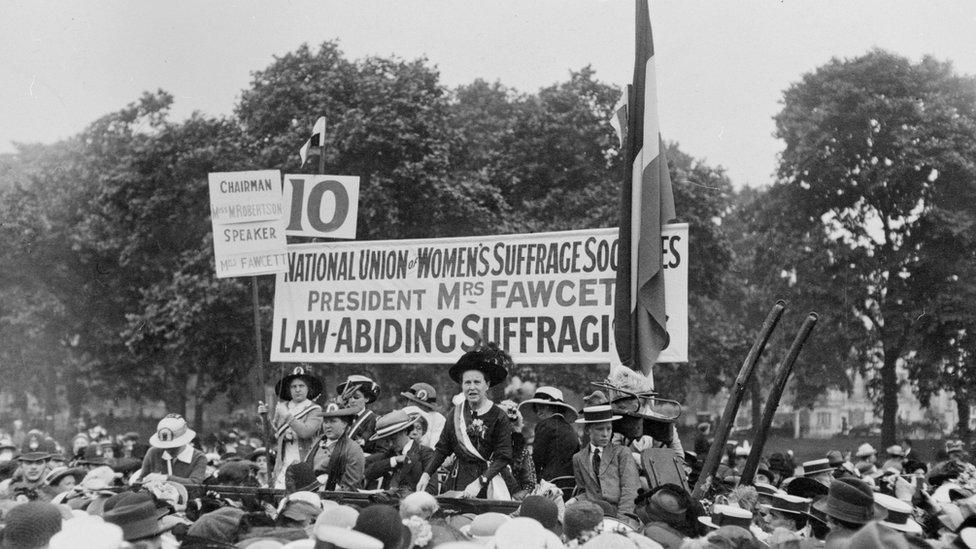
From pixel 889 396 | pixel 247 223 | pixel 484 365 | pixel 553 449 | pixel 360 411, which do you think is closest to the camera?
pixel 484 365

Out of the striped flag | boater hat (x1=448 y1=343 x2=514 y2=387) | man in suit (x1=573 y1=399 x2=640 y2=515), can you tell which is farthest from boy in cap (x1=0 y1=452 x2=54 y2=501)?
the striped flag

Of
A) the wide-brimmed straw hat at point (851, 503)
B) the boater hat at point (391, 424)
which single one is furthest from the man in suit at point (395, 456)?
the wide-brimmed straw hat at point (851, 503)

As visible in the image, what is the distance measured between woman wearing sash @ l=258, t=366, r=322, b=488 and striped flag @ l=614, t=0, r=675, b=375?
299 centimetres

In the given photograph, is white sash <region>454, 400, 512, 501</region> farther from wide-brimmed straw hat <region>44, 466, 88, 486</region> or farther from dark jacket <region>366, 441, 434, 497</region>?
wide-brimmed straw hat <region>44, 466, 88, 486</region>

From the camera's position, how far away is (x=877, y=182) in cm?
3391

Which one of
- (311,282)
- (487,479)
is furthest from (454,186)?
(487,479)

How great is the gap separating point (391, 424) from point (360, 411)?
42 centimetres

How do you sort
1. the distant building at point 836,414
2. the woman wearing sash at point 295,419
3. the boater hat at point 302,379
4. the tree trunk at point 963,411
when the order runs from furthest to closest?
the distant building at point 836,414 → the tree trunk at point 963,411 → the boater hat at point 302,379 → the woman wearing sash at point 295,419

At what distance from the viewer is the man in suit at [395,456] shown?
984cm

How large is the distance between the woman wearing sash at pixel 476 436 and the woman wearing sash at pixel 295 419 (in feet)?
6.21

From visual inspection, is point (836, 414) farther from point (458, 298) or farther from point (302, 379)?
point (302, 379)

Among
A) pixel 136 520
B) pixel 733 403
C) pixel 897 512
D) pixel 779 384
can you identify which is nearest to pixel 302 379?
pixel 733 403

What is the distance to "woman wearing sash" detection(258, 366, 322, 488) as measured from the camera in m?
10.5

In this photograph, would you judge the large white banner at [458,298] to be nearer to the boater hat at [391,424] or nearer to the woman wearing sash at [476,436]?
the boater hat at [391,424]
